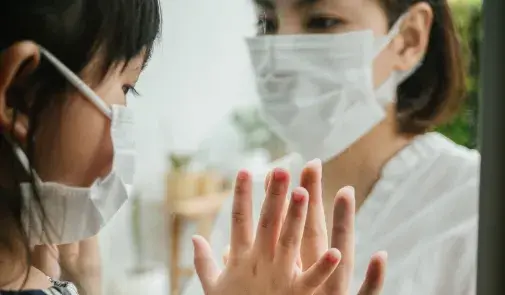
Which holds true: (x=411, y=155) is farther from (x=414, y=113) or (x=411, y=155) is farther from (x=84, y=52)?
(x=84, y=52)

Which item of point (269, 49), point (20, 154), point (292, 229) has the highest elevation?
point (269, 49)

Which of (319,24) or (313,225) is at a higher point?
(319,24)

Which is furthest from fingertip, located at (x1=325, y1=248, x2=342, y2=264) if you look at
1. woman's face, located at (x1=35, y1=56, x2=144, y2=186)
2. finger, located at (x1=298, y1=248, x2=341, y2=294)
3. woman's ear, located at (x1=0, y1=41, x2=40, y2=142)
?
woman's ear, located at (x1=0, y1=41, x2=40, y2=142)

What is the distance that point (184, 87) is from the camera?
1.02m

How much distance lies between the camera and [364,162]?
113cm

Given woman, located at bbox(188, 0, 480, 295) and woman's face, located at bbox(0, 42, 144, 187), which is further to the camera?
woman, located at bbox(188, 0, 480, 295)

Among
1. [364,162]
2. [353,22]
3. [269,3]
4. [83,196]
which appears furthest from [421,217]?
[83,196]

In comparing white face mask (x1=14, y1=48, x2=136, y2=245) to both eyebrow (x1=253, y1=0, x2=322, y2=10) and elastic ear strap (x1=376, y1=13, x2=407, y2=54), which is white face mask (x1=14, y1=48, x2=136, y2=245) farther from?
elastic ear strap (x1=376, y1=13, x2=407, y2=54)

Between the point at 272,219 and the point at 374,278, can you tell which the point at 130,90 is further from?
the point at 374,278

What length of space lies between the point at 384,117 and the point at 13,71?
0.64 meters

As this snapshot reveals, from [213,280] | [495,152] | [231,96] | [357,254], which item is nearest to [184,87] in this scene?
[231,96]

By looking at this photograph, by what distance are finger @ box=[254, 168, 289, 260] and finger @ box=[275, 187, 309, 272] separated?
13mm

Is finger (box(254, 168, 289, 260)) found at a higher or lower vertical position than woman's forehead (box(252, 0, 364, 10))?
lower

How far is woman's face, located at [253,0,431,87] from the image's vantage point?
1.05 metres
